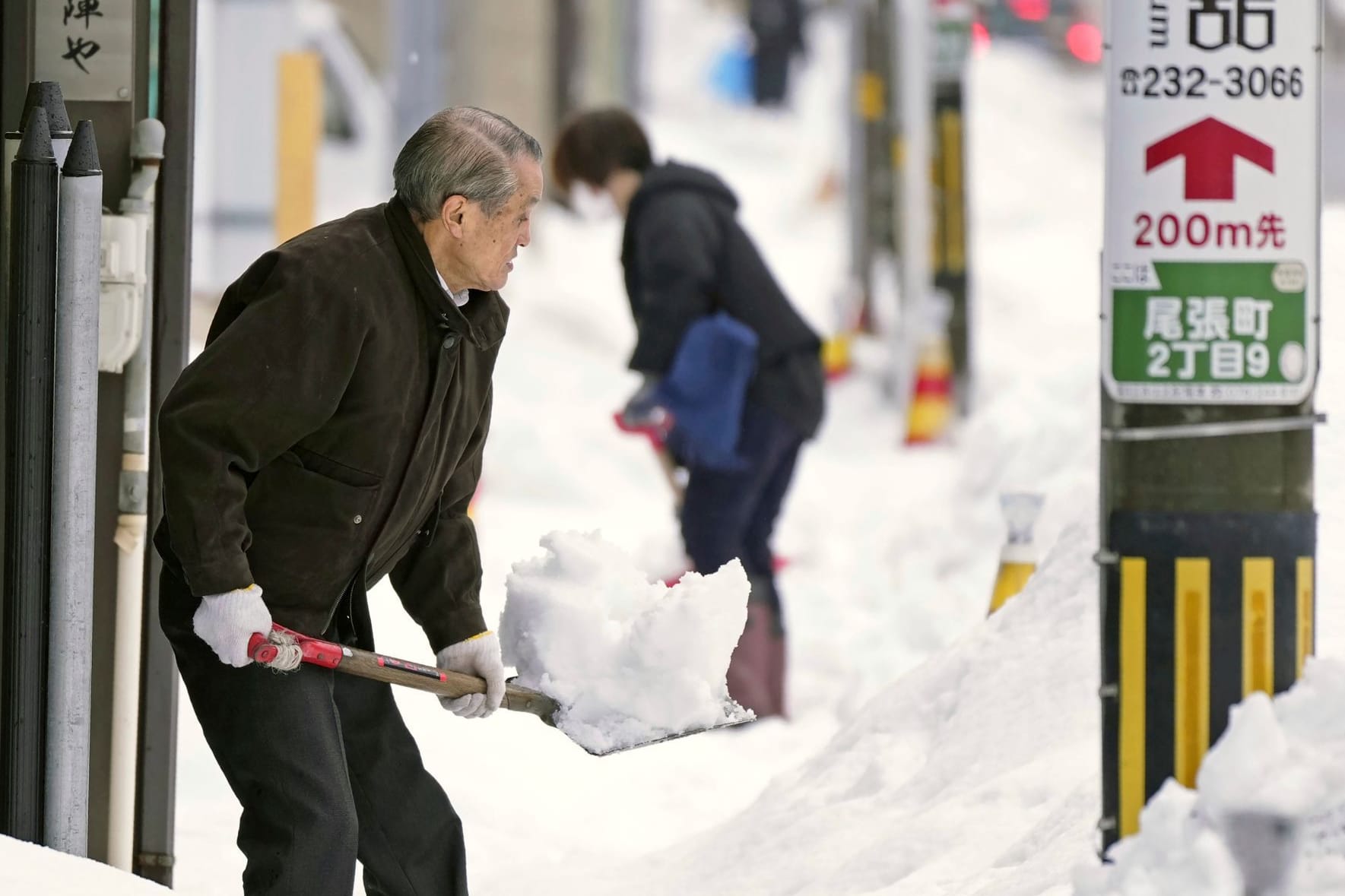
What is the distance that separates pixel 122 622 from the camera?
13.3 ft

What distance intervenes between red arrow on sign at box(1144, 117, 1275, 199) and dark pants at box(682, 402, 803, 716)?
3483mm

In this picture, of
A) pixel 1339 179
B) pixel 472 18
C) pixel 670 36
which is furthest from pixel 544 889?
pixel 670 36

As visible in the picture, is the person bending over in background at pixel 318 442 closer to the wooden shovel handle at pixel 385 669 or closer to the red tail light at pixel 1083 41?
the wooden shovel handle at pixel 385 669

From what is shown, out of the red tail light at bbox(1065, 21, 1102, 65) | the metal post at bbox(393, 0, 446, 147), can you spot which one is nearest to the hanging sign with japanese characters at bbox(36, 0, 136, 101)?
the metal post at bbox(393, 0, 446, 147)

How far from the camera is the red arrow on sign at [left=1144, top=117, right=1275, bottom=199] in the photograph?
2.85 meters

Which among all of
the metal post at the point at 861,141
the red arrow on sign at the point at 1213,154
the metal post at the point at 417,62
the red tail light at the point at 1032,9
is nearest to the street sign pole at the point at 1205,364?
the red arrow on sign at the point at 1213,154

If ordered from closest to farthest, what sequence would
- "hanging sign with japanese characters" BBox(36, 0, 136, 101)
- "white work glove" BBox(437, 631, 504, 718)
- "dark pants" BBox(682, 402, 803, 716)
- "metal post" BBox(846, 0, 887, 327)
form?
"white work glove" BBox(437, 631, 504, 718) → "hanging sign with japanese characters" BBox(36, 0, 136, 101) → "dark pants" BBox(682, 402, 803, 716) → "metal post" BBox(846, 0, 887, 327)

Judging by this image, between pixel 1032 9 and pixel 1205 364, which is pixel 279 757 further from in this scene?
pixel 1032 9

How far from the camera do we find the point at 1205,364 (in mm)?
2873

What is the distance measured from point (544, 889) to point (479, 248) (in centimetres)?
179

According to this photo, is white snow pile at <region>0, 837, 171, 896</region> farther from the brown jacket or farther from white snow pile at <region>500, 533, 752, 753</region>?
white snow pile at <region>500, 533, 752, 753</region>

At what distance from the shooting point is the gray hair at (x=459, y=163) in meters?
3.33

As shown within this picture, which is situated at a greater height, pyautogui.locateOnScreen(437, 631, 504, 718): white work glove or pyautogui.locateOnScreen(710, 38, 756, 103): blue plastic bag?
pyautogui.locateOnScreen(710, 38, 756, 103): blue plastic bag

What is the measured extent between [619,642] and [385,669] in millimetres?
533
